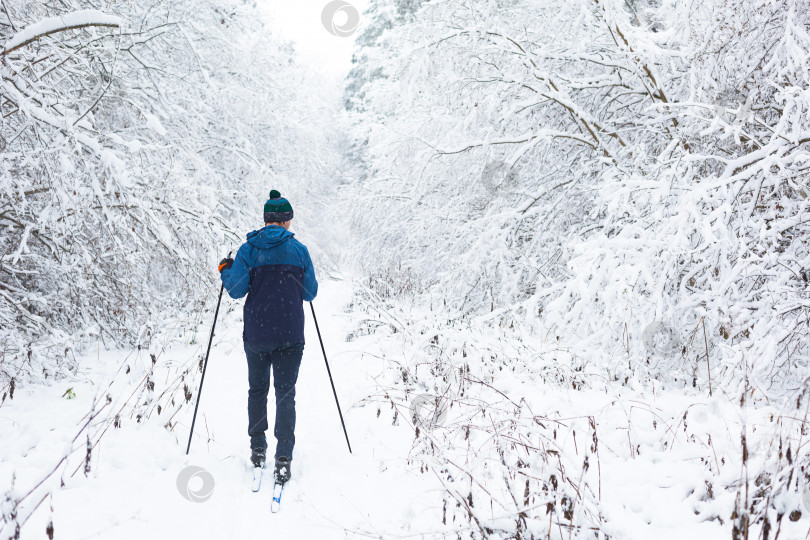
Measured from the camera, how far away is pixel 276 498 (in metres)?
3.47

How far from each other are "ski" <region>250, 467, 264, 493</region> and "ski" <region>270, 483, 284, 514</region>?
129 mm

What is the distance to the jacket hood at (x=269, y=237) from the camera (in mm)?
3971

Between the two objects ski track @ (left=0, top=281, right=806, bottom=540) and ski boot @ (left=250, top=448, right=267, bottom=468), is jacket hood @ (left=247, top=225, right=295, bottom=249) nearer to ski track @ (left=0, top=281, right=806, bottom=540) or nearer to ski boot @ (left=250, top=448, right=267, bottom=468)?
ski boot @ (left=250, top=448, right=267, bottom=468)

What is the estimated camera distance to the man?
392 cm

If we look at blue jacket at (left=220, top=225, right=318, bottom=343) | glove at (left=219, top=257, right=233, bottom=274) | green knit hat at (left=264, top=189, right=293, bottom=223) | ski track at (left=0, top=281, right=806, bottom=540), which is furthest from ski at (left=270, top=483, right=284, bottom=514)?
green knit hat at (left=264, top=189, right=293, bottom=223)

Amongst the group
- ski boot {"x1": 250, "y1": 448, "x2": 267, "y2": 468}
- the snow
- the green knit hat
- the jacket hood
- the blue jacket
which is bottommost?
ski boot {"x1": 250, "y1": 448, "x2": 267, "y2": 468}

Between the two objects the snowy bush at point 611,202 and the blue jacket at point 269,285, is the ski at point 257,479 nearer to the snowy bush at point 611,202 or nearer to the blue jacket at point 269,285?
the blue jacket at point 269,285

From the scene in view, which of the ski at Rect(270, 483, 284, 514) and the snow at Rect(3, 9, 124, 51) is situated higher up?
the snow at Rect(3, 9, 124, 51)

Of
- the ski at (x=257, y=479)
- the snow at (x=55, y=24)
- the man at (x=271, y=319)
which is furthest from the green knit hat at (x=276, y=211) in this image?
the snow at (x=55, y=24)

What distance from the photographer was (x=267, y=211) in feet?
13.6

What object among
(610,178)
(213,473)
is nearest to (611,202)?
(610,178)

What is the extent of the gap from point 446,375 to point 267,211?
2552mm

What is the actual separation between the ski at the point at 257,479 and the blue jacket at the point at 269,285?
0.99m

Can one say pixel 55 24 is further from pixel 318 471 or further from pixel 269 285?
pixel 318 471
